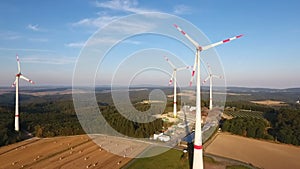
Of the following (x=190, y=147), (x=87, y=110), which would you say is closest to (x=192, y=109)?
(x=87, y=110)

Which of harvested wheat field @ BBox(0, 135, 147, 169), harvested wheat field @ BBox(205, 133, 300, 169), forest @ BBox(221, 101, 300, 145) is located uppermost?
forest @ BBox(221, 101, 300, 145)

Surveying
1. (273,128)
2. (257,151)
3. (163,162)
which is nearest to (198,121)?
(163,162)

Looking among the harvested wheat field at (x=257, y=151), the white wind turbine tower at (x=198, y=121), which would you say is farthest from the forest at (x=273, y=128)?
the white wind turbine tower at (x=198, y=121)

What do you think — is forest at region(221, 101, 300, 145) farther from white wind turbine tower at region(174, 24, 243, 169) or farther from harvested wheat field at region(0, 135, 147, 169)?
white wind turbine tower at region(174, 24, 243, 169)

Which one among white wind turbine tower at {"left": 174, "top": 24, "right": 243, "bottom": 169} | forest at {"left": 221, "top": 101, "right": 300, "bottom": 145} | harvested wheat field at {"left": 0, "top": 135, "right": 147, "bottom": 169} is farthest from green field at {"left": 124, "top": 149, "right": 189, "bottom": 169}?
forest at {"left": 221, "top": 101, "right": 300, "bottom": 145}

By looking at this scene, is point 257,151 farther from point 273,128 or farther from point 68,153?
point 68,153

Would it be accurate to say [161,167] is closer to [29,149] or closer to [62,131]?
[29,149]
